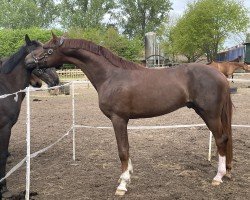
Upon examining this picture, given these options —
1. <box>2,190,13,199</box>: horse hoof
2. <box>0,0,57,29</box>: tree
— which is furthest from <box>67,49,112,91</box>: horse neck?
<box>0,0,57,29</box>: tree

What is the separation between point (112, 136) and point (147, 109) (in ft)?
10.7

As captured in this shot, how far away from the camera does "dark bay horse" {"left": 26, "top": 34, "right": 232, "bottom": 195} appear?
4371 millimetres

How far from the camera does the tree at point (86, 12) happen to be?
161 ft

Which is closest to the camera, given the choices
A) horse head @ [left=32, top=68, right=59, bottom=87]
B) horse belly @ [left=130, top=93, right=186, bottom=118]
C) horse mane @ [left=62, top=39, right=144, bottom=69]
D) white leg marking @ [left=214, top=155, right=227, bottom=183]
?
horse belly @ [left=130, top=93, right=186, bottom=118]

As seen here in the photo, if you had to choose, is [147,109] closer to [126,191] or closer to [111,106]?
[111,106]

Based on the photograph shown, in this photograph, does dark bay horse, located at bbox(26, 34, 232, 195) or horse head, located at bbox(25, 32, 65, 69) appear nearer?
dark bay horse, located at bbox(26, 34, 232, 195)

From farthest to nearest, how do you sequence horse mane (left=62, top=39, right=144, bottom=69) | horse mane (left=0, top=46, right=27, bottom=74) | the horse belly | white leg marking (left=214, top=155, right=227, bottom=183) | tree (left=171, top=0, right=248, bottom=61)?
tree (left=171, top=0, right=248, bottom=61) → horse mane (left=0, top=46, right=27, bottom=74) → white leg marking (left=214, top=155, right=227, bottom=183) → horse mane (left=62, top=39, right=144, bottom=69) → the horse belly

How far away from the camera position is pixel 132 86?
173 inches

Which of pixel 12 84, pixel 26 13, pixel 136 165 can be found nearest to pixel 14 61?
pixel 12 84

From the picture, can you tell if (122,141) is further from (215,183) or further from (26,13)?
(26,13)

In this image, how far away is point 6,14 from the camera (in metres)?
57.4

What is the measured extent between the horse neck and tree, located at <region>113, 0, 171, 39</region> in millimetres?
45737

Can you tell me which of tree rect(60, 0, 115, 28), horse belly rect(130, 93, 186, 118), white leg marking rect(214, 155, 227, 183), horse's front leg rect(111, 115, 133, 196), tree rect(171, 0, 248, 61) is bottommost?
white leg marking rect(214, 155, 227, 183)

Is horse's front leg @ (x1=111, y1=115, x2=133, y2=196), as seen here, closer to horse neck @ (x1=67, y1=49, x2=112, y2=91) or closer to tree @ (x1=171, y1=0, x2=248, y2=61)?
horse neck @ (x1=67, y1=49, x2=112, y2=91)
